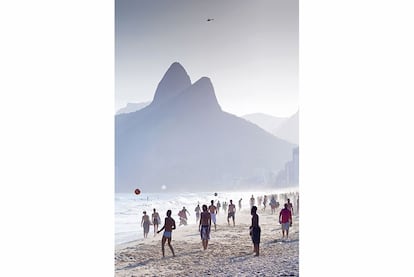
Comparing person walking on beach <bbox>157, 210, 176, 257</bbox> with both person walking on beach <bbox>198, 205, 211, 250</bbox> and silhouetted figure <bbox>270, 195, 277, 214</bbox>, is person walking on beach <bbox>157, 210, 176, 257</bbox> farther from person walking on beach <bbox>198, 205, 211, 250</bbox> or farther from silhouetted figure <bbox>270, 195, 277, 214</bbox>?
silhouetted figure <bbox>270, 195, 277, 214</bbox>

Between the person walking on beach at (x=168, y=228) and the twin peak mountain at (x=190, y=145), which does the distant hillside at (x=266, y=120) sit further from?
the person walking on beach at (x=168, y=228)

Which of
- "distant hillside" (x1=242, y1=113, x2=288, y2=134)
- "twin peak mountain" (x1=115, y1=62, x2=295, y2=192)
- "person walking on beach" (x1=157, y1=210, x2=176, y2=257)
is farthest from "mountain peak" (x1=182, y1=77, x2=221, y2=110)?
"person walking on beach" (x1=157, y1=210, x2=176, y2=257)

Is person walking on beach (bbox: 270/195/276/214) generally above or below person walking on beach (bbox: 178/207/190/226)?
above

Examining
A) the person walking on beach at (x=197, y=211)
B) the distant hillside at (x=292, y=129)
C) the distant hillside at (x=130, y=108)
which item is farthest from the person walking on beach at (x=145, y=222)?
the distant hillside at (x=292, y=129)
